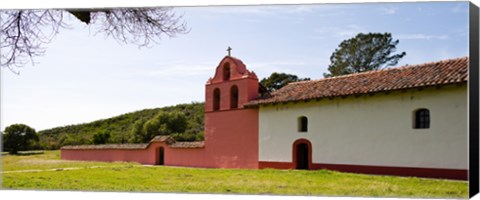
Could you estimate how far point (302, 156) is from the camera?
1537cm

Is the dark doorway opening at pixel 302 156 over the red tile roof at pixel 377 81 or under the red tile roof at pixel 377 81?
under

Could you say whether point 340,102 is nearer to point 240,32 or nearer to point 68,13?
point 240,32

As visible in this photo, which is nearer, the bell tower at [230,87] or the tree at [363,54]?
the tree at [363,54]

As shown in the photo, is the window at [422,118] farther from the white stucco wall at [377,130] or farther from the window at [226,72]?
the window at [226,72]

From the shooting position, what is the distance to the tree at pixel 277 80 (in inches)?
579

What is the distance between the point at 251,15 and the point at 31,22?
18.2 feet

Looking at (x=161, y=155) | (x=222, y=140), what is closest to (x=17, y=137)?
(x=161, y=155)

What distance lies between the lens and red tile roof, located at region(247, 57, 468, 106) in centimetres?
1243

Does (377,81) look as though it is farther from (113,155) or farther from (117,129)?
(113,155)

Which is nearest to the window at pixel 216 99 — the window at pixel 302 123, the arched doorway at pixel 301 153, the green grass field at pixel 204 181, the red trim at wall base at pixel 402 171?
the green grass field at pixel 204 181

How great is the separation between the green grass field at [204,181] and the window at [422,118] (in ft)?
4.28

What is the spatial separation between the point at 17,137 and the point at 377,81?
9617 mm

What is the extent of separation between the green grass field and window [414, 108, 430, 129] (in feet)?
4.28

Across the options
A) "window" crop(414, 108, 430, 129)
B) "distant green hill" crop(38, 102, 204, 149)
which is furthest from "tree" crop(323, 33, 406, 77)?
"distant green hill" crop(38, 102, 204, 149)
